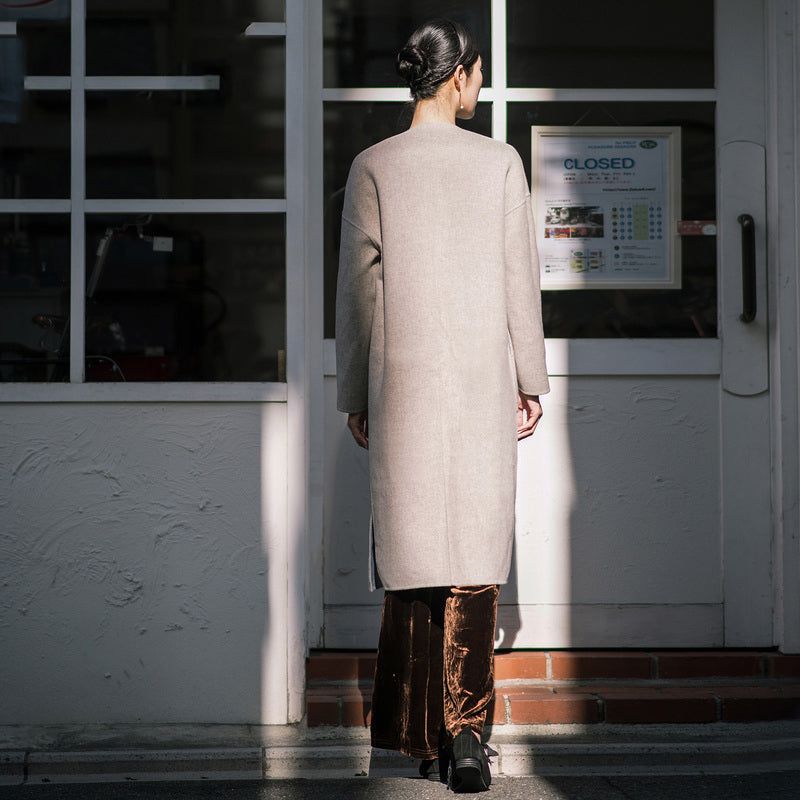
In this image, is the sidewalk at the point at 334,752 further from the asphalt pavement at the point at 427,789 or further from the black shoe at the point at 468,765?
the black shoe at the point at 468,765

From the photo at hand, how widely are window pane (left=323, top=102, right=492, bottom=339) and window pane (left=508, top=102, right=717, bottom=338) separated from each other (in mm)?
251

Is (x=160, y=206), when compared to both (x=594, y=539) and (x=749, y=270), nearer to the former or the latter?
(x=594, y=539)

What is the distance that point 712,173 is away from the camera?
165 inches

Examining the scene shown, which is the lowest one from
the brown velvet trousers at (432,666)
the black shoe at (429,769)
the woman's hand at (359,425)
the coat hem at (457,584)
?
the black shoe at (429,769)

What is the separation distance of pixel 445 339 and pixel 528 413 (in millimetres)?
357

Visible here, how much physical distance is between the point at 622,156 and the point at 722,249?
46 centimetres

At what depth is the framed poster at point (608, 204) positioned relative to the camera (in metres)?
4.18

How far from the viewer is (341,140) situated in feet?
13.6

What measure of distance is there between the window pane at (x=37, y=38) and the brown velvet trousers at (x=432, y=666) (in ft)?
6.57

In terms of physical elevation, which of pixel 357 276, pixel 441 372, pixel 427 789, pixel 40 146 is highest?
pixel 40 146

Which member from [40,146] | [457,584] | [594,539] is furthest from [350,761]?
[40,146]

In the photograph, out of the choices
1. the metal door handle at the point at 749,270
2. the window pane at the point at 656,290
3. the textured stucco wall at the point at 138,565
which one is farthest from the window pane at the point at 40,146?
the metal door handle at the point at 749,270

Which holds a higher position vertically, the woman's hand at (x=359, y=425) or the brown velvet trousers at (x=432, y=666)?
the woman's hand at (x=359, y=425)

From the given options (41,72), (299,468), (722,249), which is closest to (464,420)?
(299,468)
